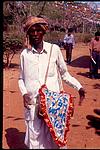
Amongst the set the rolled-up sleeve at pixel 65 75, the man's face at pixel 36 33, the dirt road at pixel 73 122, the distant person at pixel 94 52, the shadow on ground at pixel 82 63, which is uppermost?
the man's face at pixel 36 33

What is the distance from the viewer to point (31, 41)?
338 centimetres

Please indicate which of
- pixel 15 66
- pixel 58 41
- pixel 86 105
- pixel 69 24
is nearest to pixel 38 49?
pixel 86 105

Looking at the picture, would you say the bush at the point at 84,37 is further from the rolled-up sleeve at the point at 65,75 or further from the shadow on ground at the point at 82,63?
the rolled-up sleeve at the point at 65,75

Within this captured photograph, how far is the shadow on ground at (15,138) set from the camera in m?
4.63

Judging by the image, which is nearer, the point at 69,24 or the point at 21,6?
the point at 21,6

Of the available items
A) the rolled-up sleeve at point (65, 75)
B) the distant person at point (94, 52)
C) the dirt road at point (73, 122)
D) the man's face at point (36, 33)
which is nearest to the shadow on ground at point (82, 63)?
the distant person at point (94, 52)

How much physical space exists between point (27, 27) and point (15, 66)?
9.18 meters

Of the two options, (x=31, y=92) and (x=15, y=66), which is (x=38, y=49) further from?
(x=15, y=66)

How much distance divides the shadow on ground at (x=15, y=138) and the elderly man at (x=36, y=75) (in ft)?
3.60

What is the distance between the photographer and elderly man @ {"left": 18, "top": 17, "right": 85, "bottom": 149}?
3328mm

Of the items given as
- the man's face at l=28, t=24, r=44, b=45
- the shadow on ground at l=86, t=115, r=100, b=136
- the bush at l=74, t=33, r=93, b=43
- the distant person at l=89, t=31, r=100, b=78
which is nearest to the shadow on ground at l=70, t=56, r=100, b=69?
the distant person at l=89, t=31, r=100, b=78

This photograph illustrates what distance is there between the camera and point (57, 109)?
3.39 m

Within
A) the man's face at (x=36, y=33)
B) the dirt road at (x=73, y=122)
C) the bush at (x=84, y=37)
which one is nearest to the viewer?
the man's face at (x=36, y=33)

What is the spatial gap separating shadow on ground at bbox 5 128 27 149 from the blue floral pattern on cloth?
4.08 ft
